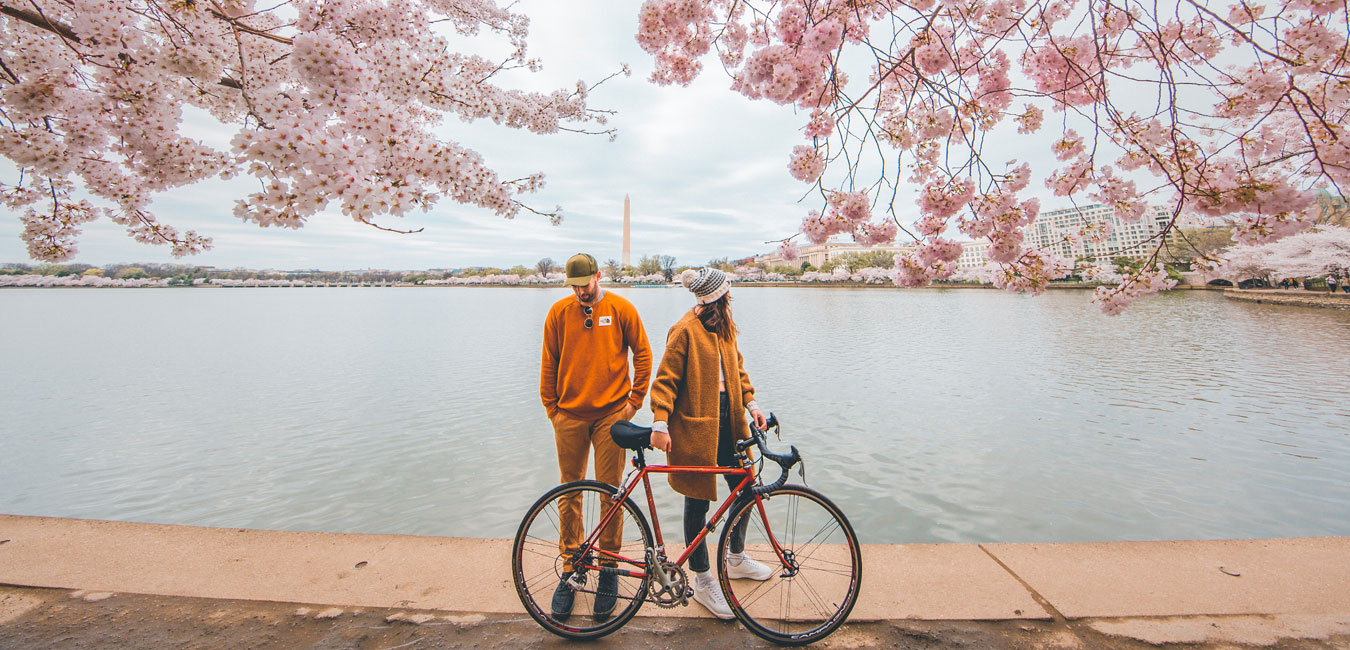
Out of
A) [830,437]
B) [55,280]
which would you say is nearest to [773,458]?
[830,437]

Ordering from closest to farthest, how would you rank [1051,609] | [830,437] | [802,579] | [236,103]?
[1051,609] → [802,579] → [236,103] → [830,437]

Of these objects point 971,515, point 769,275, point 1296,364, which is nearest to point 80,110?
point 971,515

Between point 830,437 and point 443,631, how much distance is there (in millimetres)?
5926

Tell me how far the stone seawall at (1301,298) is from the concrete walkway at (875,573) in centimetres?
3835

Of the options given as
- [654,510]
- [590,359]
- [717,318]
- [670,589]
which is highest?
[717,318]

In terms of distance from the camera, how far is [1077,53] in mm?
3611

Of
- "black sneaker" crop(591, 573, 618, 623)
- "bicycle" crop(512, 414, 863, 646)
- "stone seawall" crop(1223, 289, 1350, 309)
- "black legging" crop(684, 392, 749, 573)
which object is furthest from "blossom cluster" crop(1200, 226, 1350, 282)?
"black sneaker" crop(591, 573, 618, 623)

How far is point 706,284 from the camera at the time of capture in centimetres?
277

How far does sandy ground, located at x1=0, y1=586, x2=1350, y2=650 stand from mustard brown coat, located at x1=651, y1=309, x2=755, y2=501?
0.66 m

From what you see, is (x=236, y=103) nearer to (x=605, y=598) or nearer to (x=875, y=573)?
(x=605, y=598)

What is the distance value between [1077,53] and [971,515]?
3942mm

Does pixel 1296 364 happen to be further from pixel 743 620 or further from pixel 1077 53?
pixel 743 620

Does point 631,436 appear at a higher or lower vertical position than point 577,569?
higher

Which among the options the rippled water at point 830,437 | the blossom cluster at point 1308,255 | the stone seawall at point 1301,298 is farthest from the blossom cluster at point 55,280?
the stone seawall at point 1301,298
